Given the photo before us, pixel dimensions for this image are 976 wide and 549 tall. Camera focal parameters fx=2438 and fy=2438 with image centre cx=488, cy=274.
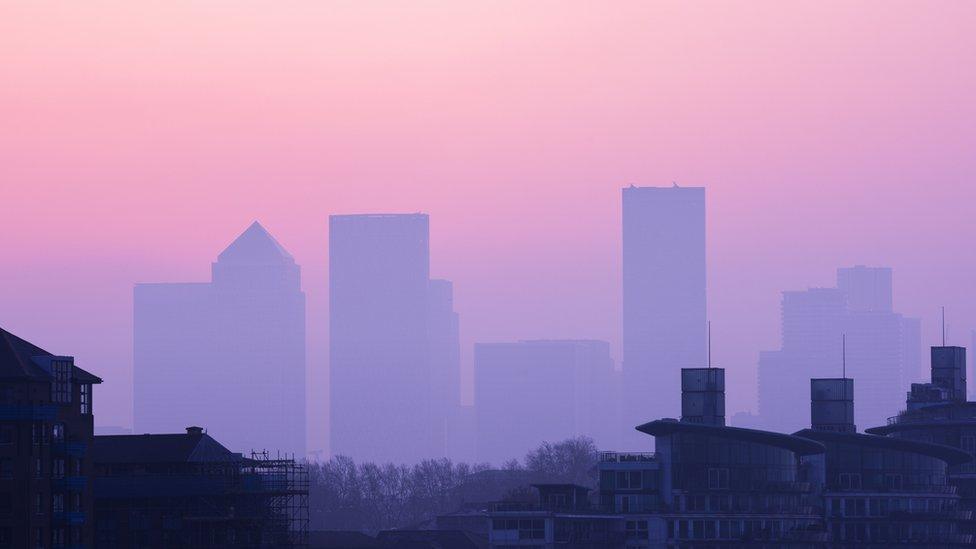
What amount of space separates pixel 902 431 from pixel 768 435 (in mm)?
31420

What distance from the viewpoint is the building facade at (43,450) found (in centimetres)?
11706

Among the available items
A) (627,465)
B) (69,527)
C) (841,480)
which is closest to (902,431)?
(841,480)

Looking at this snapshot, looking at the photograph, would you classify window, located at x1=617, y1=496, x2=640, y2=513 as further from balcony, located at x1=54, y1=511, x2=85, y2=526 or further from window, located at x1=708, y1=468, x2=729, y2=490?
balcony, located at x1=54, y1=511, x2=85, y2=526

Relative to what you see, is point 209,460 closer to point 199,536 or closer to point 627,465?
point 199,536

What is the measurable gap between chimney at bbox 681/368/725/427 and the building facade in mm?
48079

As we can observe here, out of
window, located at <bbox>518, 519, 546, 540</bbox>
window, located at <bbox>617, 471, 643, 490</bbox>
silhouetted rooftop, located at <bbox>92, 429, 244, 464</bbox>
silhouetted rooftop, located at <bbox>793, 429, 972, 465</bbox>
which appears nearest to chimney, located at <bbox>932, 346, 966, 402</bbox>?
silhouetted rooftop, located at <bbox>793, 429, 972, 465</bbox>

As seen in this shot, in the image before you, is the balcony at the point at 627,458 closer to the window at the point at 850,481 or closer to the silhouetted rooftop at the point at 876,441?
the silhouetted rooftop at the point at 876,441

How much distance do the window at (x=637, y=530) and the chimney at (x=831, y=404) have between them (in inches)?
1006

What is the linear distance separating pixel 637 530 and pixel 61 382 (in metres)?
38.5

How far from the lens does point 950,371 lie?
177 meters

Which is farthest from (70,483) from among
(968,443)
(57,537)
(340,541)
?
(968,443)

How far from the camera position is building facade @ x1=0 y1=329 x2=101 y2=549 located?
117 meters

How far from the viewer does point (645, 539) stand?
5659 inches

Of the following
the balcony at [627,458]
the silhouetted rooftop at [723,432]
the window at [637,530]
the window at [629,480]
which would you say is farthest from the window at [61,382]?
the silhouetted rooftop at [723,432]
